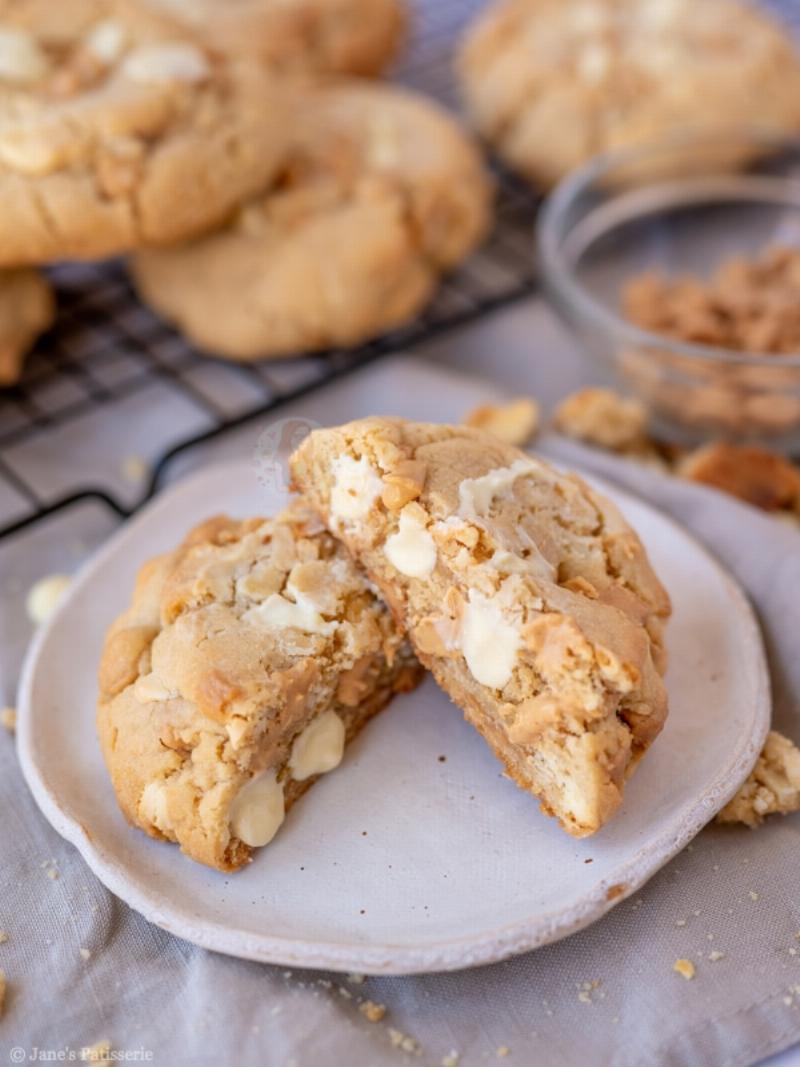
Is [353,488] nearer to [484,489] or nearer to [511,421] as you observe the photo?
[484,489]

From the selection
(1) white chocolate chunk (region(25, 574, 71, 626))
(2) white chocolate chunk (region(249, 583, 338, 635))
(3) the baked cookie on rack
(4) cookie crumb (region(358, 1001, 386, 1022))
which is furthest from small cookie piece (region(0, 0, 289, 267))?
(4) cookie crumb (region(358, 1001, 386, 1022))

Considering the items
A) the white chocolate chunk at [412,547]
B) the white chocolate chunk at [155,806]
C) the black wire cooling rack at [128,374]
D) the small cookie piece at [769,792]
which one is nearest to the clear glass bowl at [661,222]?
the black wire cooling rack at [128,374]

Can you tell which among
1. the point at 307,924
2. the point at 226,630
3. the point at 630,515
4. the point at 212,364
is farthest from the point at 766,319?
the point at 307,924

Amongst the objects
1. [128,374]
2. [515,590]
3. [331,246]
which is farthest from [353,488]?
[128,374]

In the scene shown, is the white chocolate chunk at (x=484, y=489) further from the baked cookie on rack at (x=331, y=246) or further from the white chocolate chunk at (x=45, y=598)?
the baked cookie on rack at (x=331, y=246)

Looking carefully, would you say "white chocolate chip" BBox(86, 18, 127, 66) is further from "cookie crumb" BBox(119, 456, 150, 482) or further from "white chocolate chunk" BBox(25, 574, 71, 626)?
"white chocolate chunk" BBox(25, 574, 71, 626)

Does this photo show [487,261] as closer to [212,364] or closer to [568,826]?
[212,364]
